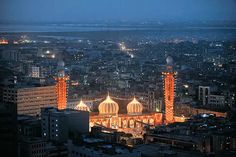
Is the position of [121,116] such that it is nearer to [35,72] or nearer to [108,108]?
[108,108]

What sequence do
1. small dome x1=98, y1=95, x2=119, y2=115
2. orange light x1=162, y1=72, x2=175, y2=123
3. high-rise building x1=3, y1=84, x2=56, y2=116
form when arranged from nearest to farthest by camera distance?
high-rise building x1=3, y1=84, x2=56, y2=116
orange light x1=162, y1=72, x2=175, y2=123
small dome x1=98, y1=95, x2=119, y2=115

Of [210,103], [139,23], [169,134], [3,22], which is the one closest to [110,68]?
[139,23]

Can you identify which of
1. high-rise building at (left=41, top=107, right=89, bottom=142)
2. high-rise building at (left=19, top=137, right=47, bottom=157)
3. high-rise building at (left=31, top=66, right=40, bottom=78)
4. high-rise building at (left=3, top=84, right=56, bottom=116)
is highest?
high-rise building at (left=31, top=66, right=40, bottom=78)

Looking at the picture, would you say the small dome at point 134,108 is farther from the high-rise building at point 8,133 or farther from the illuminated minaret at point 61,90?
the high-rise building at point 8,133

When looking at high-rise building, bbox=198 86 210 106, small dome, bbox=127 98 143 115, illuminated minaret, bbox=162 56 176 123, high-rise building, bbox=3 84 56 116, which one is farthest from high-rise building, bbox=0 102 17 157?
high-rise building, bbox=198 86 210 106

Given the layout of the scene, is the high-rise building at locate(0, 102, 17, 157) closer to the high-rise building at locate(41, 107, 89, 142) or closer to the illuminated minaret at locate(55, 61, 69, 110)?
the high-rise building at locate(41, 107, 89, 142)
